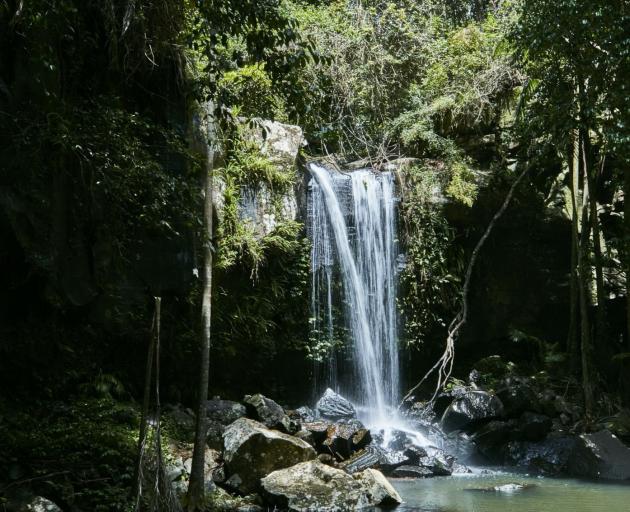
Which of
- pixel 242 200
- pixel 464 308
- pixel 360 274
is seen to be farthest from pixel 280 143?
pixel 464 308

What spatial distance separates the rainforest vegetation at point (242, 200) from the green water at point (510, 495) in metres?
2.33

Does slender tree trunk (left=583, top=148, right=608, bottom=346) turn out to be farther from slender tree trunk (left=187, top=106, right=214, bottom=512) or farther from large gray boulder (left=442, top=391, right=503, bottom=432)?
slender tree trunk (left=187, top=106, right=214, bottom=512)

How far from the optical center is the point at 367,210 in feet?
42.4

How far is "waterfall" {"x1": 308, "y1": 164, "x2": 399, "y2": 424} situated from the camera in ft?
39.8

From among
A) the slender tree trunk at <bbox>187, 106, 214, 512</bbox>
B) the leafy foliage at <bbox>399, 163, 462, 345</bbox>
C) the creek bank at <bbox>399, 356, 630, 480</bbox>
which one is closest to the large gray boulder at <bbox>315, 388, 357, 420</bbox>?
the creek bank at <bbox>399, 356, 630, 480</bbox>

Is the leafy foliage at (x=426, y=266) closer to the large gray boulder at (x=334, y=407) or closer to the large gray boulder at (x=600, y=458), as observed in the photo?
the large gray boulder at (x=334, y=407)

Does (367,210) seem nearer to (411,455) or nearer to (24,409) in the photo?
(411,455)

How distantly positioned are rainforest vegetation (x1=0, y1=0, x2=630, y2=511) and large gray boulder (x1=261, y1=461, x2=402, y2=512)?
3.05 ft

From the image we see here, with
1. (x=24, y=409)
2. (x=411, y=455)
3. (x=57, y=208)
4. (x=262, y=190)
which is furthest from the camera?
(x=262, y=190)

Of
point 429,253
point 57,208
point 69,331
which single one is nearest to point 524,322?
point 429,253

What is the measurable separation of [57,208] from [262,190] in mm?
4747

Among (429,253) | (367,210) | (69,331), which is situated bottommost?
(69,331)

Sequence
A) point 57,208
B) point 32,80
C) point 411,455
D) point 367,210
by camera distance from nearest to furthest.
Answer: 1. point 32,80
2. point 57,208
3. point 411,455
4. point 367,210

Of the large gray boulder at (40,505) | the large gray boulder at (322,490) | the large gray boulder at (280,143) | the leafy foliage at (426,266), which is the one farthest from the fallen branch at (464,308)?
the large gray boulder at (40,505)
